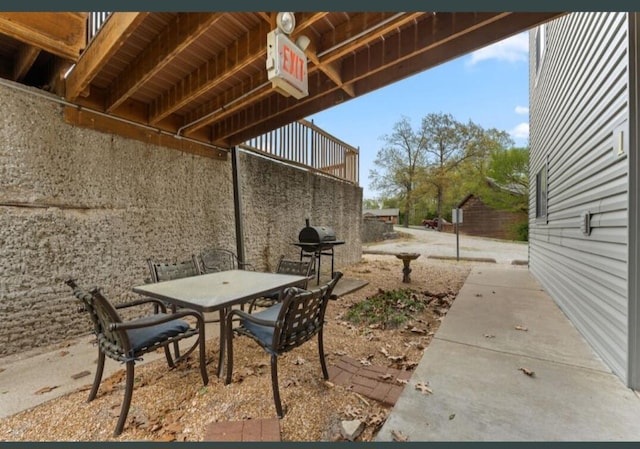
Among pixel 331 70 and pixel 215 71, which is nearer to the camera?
pixel 215 71

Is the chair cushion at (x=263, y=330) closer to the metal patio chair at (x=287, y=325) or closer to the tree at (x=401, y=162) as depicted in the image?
the metal patio chair at (x=287, y=325)

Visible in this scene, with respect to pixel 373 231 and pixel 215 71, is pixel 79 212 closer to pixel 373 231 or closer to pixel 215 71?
pixel 215 71

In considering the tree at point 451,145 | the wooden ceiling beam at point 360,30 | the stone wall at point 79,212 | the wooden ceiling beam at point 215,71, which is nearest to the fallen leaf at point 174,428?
the stone wall at point 79,212

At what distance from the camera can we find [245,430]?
5.36 ft

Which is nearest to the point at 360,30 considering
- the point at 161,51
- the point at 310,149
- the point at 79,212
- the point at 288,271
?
the point at 161,51

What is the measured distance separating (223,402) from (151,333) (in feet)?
2.27

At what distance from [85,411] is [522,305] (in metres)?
4.81

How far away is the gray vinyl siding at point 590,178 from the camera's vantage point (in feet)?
6.94

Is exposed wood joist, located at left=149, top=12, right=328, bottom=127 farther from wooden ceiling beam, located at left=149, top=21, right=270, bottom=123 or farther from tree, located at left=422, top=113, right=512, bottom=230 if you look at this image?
tree, located at left=422, top=113, right=512, bottom=230

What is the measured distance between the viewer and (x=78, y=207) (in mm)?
3062

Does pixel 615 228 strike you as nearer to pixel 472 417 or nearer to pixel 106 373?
pixel 472 417

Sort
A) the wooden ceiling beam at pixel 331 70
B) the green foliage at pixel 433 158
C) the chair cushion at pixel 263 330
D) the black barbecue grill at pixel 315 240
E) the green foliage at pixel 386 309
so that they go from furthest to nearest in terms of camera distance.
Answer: the green foliage at pixel 433 158 < the black barbecue grill at pixel 315 240 < the green foliage at pixel 386 309 < the wooden ceiling beam at pixel 331 70 < the chair cushion at pixel 263 330

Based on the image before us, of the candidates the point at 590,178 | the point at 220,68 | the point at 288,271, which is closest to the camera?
the point at 590,178

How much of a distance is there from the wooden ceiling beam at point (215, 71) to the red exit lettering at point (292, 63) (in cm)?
47
